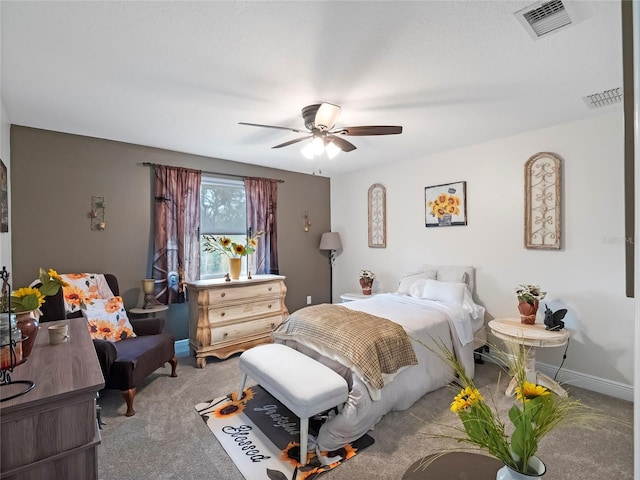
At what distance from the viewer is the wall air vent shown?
233cm

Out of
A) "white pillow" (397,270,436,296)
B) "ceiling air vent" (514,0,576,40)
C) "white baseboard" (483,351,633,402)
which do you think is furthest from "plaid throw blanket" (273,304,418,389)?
"ceiling air vent" (514,0,576,40)

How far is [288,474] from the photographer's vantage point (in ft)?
6.16

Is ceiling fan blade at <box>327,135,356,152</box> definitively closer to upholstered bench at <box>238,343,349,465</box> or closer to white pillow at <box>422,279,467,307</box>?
upholstered bench at <box>238,343,349,465</box>

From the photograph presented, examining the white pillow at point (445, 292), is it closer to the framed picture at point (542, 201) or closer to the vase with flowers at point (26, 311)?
the framed picture at point (542, 201)

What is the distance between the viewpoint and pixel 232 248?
4164 millimetres

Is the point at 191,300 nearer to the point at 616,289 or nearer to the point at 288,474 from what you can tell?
the point at 288,474

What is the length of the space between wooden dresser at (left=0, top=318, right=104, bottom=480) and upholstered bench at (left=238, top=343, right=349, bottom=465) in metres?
1.09

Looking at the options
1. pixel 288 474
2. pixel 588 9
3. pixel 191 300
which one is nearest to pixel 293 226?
pixel 191 300

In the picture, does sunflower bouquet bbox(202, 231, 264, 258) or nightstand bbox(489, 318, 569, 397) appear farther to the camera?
sunflower bouquet bbox(202, 231, 264, 258)

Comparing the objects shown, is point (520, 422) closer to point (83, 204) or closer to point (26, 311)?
point (26, 311)

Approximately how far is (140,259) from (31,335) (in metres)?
2.31

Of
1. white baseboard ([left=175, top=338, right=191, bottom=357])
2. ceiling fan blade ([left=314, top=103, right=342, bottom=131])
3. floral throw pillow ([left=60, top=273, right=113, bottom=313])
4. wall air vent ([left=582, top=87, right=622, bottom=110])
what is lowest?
white baseboard ([left=175, top=338, right=191, bottom=357])

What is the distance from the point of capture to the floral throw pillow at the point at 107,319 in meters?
2.85

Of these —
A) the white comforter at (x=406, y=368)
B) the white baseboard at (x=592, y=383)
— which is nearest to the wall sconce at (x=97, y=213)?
the white comforter at (x=406, y=368)
